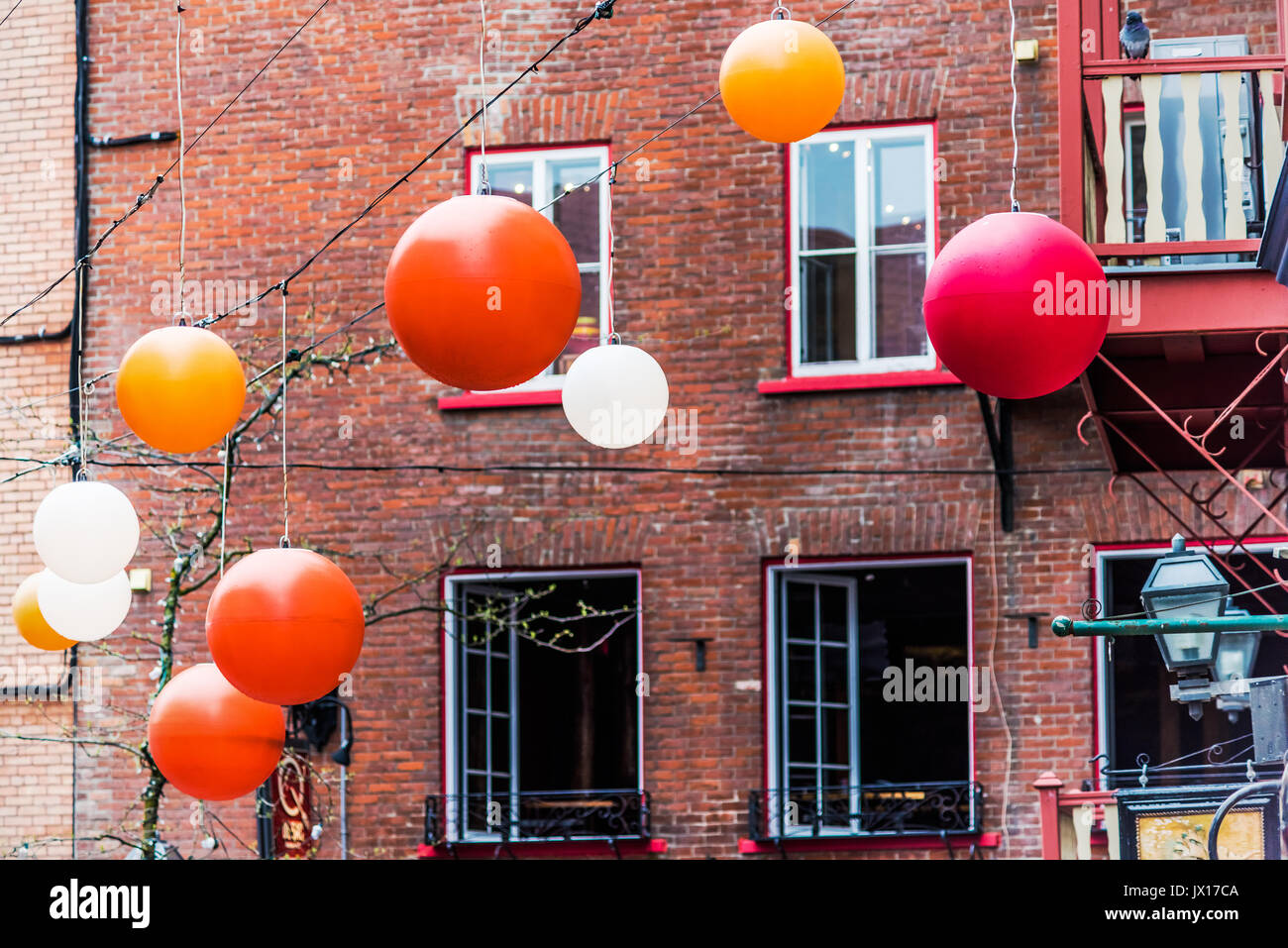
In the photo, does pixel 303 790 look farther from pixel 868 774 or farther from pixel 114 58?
pixel 114 58

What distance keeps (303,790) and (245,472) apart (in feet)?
6.16

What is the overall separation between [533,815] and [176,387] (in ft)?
16.1

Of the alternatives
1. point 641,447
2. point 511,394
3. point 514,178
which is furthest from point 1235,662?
point 514,178

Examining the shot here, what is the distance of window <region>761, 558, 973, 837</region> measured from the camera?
9.97 metres

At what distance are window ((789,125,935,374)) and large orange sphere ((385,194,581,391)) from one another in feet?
18.0

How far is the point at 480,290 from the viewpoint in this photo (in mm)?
4949

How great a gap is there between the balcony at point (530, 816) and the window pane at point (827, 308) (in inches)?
105

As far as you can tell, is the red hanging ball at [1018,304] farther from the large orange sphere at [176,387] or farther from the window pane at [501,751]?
the window pane at [501,751]

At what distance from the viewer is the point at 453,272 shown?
496 cm

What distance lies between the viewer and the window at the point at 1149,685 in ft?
31.6

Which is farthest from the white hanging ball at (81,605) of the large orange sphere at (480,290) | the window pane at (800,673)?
the window pane at (800,673)
